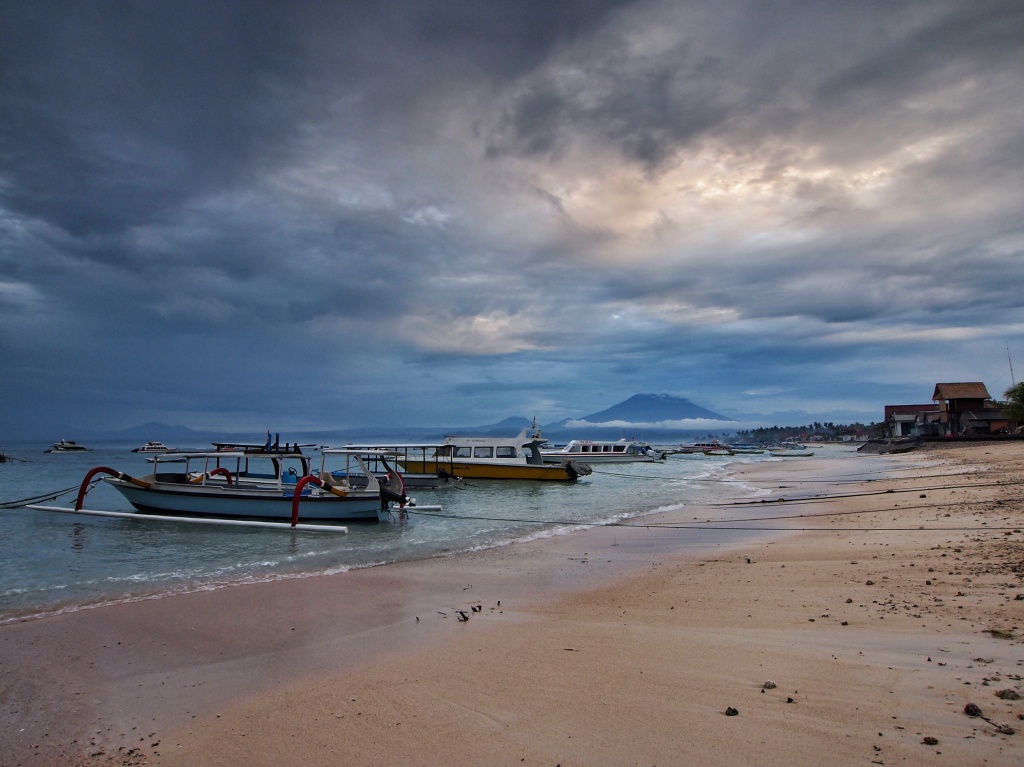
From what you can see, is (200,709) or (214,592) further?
(214,592)

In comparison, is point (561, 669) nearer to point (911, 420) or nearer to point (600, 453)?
point (600, 453)

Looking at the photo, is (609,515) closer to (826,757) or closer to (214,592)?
(214,592)

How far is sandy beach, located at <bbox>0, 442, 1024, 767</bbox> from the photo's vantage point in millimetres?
4672

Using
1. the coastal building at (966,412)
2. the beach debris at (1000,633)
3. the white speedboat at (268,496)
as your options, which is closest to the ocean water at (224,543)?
the white speedboat at (268,496)

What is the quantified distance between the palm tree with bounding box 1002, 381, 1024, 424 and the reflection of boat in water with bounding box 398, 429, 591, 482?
4757 centimetres

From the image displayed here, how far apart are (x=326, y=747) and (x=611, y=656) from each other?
3.22 meters

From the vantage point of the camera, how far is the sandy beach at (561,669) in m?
4.67

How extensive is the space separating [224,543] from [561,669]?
15050 millimetres

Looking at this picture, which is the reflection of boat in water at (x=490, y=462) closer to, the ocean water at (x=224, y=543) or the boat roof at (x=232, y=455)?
the ocean water at (x=224, y=543)

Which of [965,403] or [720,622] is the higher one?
[965,403]

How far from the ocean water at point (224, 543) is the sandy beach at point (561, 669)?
2.04 m

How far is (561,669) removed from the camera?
640 cm

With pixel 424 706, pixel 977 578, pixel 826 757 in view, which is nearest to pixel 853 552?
pixel 977 578

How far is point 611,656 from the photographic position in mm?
6715
